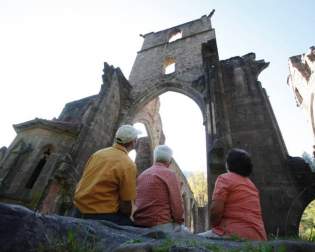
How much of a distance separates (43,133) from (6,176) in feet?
8.71

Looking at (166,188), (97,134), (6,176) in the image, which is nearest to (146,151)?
(97,134)

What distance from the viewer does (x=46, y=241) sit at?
1617mm

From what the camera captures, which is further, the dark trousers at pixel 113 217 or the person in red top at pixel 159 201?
the person in red top at pixel 159 201

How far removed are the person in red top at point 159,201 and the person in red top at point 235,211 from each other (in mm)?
436

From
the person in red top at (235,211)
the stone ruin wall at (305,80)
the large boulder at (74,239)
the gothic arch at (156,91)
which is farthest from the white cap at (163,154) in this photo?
the stone ruin wall at (305,80)

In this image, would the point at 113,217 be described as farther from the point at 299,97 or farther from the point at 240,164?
the point at 299,97

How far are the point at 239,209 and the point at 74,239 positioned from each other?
184cm

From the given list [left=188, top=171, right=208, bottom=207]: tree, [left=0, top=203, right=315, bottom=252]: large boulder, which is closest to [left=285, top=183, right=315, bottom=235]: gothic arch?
[left=0, top=203, right=315, bottom=252]: large boulder

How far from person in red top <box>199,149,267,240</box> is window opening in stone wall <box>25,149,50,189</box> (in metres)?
11.3

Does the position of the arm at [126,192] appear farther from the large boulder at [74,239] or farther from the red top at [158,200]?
the large boulder at [74,239]

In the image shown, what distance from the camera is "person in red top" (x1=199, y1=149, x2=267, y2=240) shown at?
8.65 ft

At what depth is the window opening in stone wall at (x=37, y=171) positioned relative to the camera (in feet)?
38.6

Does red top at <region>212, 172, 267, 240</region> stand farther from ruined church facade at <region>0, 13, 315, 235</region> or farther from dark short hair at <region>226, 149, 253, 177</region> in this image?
ruined church facade at <region>0, 13, 315, 235</region>

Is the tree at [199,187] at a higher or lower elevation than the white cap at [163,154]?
higher
